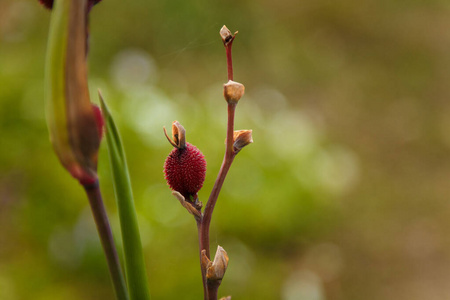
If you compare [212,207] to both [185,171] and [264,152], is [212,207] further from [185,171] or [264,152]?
[264,152]

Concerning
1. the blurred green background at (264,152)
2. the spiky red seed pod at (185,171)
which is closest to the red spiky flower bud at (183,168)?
the spiky red seed pod at (185,171)

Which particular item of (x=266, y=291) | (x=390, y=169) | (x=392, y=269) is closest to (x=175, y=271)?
Answer: (x=266, y=291)

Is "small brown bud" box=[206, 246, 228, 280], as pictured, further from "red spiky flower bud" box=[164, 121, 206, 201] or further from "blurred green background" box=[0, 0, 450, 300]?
"blurred green background" box=[0, 0, 450, 300]

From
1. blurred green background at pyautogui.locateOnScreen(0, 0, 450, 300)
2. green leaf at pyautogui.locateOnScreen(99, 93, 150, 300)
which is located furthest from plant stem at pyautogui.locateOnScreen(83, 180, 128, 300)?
blurred green background at pyautogui.locateOnScreen(0, 0, 450, 300)

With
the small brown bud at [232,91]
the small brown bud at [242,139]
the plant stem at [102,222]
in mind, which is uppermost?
the small brown bud at [232,91]

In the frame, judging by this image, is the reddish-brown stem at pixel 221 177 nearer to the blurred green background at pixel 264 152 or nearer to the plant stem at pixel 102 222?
the plant stem at pixel 102 222

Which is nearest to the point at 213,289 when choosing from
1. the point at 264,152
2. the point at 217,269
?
the point at 217,269

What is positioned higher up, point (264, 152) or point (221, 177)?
point (221, 177)

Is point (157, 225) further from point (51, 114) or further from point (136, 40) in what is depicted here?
point (136, 40)
